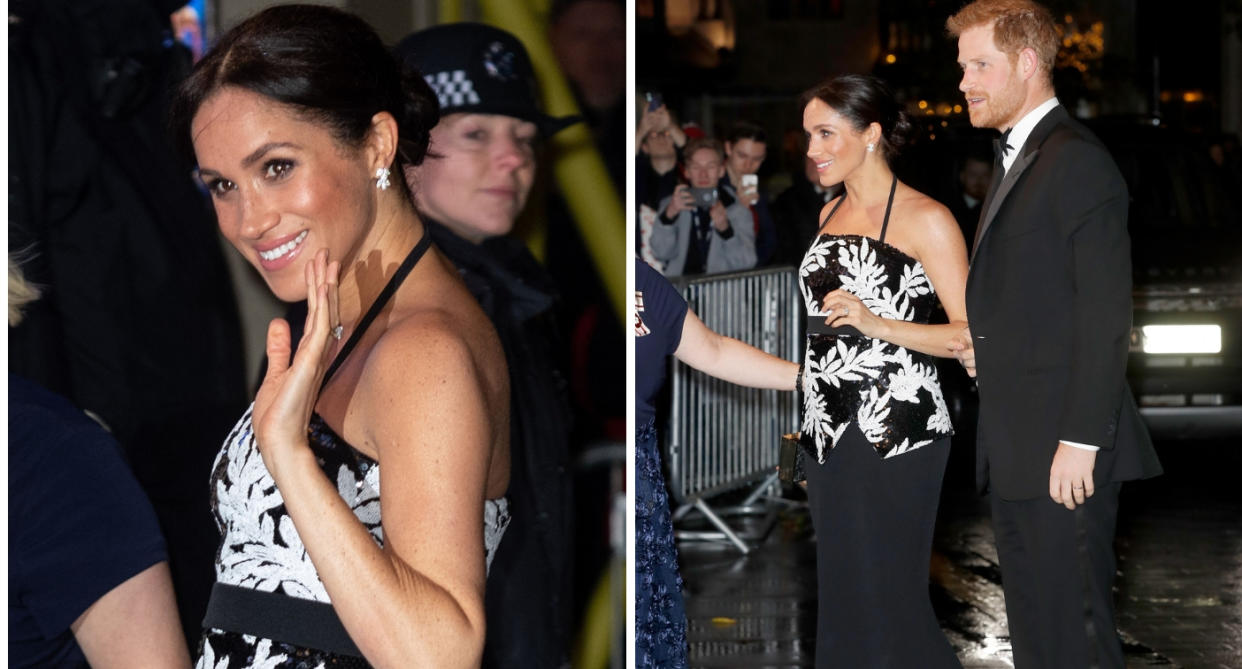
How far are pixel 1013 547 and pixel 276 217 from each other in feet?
8.94

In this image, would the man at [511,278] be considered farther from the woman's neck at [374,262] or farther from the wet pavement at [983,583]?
the wet pavement at [983,583]

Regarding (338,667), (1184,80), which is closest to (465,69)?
(338,667)

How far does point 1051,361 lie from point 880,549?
1.00 metres

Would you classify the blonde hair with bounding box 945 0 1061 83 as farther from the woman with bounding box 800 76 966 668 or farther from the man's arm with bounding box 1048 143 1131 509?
the woman with bounding box 800 76 966 668

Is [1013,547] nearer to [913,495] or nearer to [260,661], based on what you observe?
[913,495]

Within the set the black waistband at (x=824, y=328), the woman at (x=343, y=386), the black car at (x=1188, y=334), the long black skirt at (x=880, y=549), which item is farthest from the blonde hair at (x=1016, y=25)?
the black car at (x=1188, y=334)

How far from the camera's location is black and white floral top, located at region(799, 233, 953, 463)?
5238 mm

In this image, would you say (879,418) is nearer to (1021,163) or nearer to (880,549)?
(880,549)

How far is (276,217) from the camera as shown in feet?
9.03

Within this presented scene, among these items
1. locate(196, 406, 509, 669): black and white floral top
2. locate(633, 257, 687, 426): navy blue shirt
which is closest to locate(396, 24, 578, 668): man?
locate(196, 406, 509, 669): black and white floral top

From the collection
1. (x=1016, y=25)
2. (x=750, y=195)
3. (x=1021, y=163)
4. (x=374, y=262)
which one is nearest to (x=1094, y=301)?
(x=1021, y=163)

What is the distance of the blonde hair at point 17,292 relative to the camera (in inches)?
112

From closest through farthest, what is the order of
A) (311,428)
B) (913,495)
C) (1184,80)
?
(311,428) → (913,495) → (1184,80)

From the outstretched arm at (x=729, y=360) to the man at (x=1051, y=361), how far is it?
66cm
